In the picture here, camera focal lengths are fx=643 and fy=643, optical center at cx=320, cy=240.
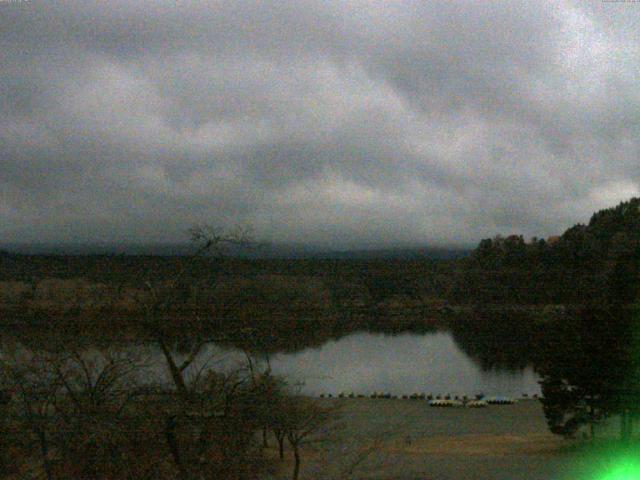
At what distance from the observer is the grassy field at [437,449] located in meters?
5.71

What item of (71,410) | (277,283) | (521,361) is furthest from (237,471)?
(521,361)

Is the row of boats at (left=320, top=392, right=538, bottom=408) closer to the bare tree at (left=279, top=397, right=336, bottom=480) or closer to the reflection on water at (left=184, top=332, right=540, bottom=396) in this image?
the reflection on water at (left=184, top=332, right=540, bottom=396)

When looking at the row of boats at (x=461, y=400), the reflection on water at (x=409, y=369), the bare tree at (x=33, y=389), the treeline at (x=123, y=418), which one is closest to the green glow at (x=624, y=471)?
the treeline at (x=123, y=418)

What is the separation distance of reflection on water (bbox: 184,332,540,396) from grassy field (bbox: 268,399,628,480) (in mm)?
542

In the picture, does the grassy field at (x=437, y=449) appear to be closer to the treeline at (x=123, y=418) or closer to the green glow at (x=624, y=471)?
the green glow at (x=624, y=471)

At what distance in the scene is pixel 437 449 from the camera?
8.01 metres

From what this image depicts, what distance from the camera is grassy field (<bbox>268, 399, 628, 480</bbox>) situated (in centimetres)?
571

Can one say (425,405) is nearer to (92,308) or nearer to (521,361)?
(521,361)

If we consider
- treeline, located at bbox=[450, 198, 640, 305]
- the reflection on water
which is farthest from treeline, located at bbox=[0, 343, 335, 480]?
treeline, located at bbox=[450, 198, 640, 305]

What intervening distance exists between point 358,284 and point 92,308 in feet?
17.1

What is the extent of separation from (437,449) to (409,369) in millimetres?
4572

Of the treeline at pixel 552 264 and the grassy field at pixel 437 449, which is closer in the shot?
the grassy field at pixel 437 449

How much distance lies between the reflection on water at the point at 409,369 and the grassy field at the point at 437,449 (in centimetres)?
54

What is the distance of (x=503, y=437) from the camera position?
9820mm
